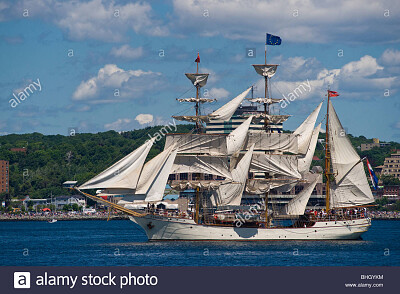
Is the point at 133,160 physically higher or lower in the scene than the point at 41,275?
higher

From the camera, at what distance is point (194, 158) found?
9769 cm

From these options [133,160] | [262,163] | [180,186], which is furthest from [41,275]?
[262,163]

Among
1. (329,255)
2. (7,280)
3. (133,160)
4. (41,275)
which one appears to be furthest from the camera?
(133,160)

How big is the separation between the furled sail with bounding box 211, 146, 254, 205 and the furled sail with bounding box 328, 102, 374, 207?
1077cm

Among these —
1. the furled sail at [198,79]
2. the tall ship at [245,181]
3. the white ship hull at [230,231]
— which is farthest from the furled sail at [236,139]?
the white ship hull at [230,231]

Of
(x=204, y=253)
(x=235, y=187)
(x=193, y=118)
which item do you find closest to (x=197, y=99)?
(x=193, y=118)

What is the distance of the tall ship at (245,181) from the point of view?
93.9 m

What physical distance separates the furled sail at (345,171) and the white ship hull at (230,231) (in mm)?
2952

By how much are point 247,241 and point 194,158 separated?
12.2 metres

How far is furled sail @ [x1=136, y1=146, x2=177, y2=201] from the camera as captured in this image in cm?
9038

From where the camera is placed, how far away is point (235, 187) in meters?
97.1

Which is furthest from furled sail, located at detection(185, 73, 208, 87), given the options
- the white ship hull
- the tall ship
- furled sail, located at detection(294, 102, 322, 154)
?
the white ship hull

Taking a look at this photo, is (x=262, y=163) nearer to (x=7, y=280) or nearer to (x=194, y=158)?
(x=194, y=158)

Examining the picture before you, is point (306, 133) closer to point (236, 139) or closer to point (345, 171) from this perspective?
point (345, 171)
